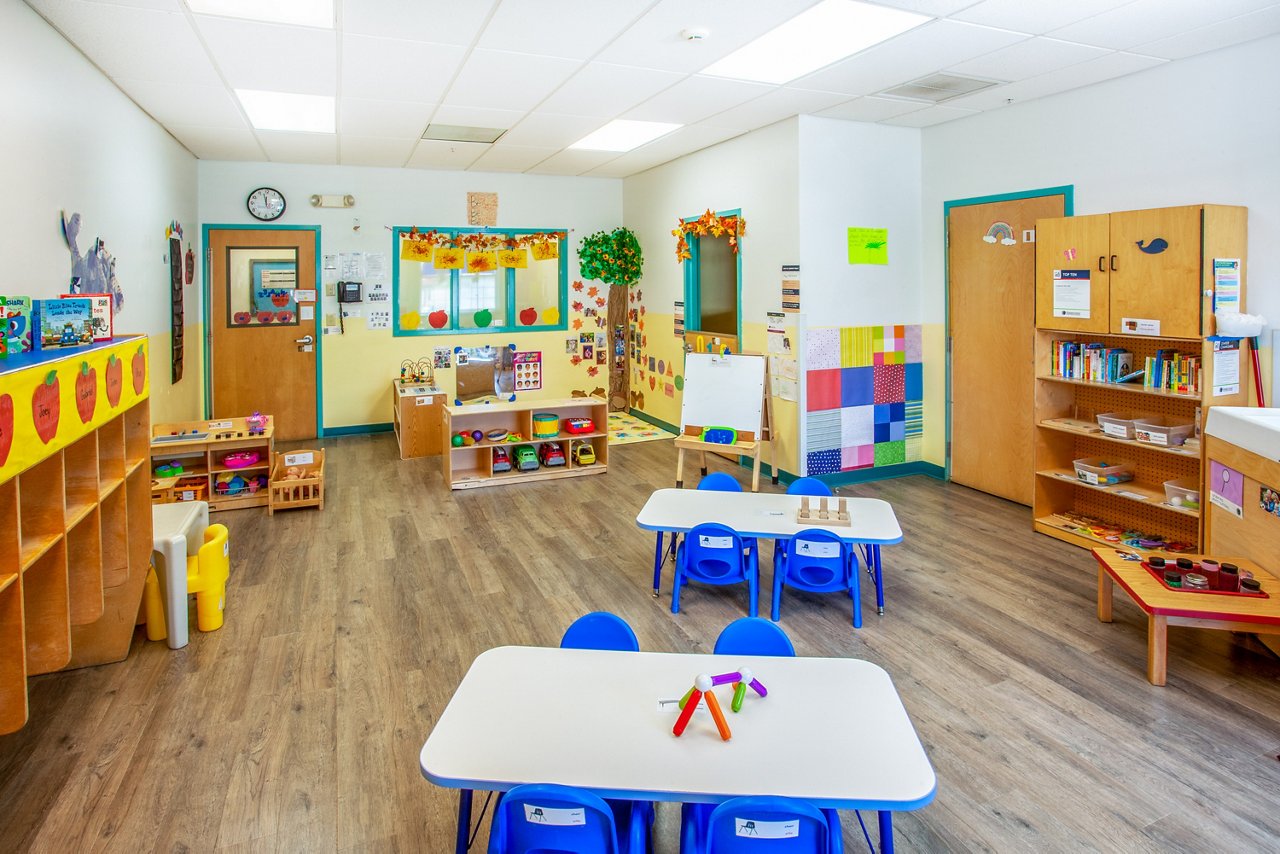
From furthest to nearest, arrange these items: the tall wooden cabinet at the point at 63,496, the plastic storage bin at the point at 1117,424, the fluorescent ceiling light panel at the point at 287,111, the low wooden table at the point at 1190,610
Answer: the fluorescent ceiling light panel at the point at 287,111, the plastic storage bin at the point at 1117,424, the low wooden table at the point at 1190,610, the tall wooden cabinet at the point at 63,496

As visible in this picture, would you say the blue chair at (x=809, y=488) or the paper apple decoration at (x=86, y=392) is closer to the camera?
the paper apple decoration at (x=86, y=392)

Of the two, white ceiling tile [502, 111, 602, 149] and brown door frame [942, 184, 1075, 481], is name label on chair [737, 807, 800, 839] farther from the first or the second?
white ceiling tile [502, 111, 602, 149]

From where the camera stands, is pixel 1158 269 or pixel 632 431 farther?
pixel 632 431

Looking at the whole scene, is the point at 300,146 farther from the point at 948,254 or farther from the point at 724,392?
the point at 948,254

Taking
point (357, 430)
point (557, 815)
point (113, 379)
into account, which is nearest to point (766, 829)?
point (557, 815)

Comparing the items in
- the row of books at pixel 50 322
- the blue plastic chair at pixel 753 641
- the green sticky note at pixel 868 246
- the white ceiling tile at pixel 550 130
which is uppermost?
the white ceiling tile at pixel 550 130

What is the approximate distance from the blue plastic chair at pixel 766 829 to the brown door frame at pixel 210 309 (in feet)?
24.1

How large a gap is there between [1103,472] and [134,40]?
18.9ft

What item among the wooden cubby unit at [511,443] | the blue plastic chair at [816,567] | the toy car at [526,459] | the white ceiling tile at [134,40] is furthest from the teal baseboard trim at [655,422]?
the white ceiling tile at [134,40]

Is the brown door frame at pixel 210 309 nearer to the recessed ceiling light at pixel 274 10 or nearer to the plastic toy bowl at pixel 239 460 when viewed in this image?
the plastic toy bowl at pixel 239 460

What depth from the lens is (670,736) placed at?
1908mm

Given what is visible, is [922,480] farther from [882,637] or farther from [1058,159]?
[882,637]

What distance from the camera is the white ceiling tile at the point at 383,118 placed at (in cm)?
541

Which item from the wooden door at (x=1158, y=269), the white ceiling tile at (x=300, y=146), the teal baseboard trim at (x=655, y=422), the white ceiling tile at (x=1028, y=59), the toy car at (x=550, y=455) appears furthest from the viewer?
the teal baseboard trim at (x=655, y=422)
